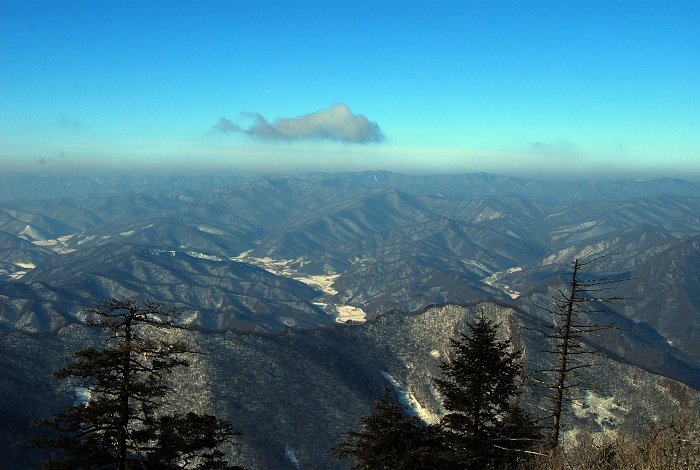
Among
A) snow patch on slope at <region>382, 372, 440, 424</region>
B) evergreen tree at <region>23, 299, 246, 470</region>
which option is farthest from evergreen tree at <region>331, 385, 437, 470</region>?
snow patch on slope at <region>382, 372, 440, 424</region>

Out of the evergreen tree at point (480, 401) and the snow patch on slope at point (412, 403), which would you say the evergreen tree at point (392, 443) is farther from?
the snow patch on slope at point (412, 403)

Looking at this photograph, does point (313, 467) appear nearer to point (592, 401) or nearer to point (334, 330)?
point (334, 330)

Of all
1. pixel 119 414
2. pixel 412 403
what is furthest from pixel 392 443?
pixel 412 403

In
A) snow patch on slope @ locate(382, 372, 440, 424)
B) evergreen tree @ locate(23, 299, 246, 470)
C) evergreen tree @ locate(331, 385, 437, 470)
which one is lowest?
snow patch on slope @ locate(382, 372, 440, 424)

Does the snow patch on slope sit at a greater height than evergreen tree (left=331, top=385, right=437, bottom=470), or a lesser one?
lesser

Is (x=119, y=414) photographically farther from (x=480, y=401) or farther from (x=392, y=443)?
(x=480, y=401)

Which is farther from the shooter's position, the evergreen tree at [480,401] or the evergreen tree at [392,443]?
the evergreen tree at [480,401]

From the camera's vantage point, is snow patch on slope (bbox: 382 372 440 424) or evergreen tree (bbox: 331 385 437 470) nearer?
evergreen tree (bbox: 331 385 437 470)

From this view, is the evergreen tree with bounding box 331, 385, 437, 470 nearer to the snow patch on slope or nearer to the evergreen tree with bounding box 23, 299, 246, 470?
the evergreen tree with bounding box 23, 299, 246, 470

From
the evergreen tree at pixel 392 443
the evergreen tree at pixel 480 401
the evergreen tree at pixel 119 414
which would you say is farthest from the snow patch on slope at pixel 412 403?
the evergreen tree at pixel 119 414
